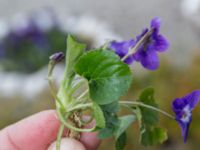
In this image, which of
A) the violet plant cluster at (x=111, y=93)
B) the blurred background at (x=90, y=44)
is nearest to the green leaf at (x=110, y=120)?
the violet plant cluster at (x=111, y=93)

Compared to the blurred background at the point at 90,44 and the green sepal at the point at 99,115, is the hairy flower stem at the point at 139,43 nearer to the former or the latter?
the green sepal at the point at 99,115

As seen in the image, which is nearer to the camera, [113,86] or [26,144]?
[113,86]

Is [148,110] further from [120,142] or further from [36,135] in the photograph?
[36,135]

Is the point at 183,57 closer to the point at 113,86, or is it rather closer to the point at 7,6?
the point at 7,6

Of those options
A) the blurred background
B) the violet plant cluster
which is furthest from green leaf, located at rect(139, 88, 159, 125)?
the blurred background

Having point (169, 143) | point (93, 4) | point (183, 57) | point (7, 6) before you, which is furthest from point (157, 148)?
point (7, 6)

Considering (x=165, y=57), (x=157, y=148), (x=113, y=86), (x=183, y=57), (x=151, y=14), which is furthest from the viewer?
(x=151, y=14)

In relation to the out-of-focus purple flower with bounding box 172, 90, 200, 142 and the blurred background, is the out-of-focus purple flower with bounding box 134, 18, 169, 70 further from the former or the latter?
the blurred background
